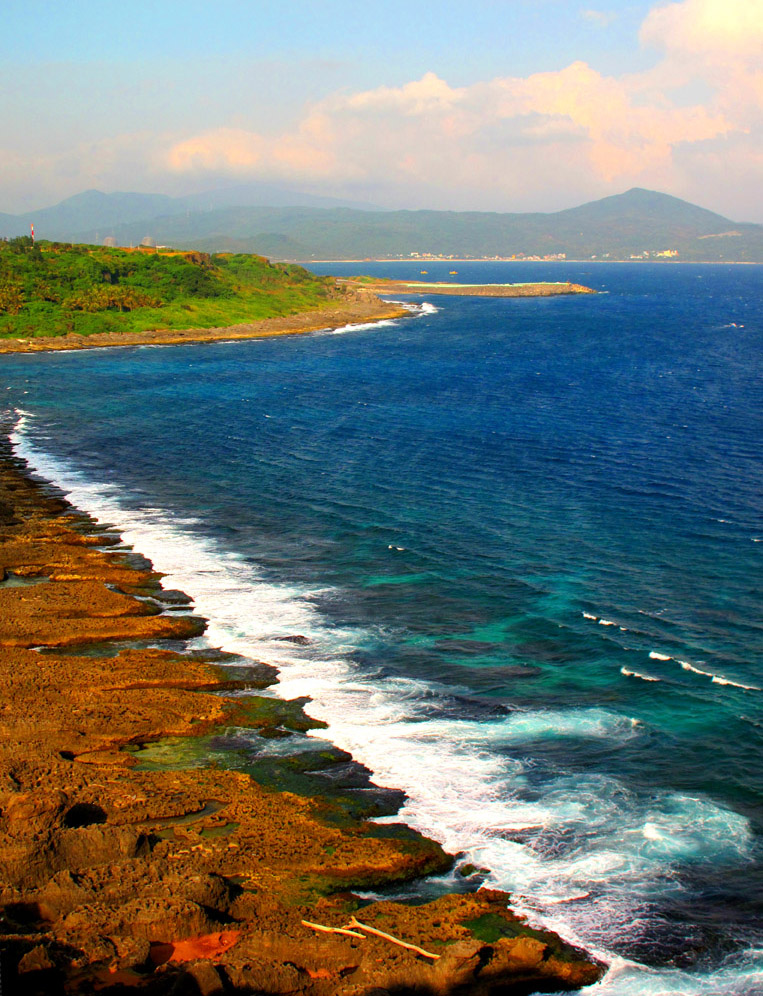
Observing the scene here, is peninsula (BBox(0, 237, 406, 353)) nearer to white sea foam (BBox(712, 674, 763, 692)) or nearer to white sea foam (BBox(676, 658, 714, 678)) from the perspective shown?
white sea foam (BBox(676, 658, 714, 678))

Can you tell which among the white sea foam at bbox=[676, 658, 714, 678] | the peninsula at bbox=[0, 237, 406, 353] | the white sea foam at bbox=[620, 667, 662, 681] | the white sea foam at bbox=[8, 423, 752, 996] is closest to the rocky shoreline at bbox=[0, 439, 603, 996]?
the white sea foam at bbox=[8, 423, 752, 996]

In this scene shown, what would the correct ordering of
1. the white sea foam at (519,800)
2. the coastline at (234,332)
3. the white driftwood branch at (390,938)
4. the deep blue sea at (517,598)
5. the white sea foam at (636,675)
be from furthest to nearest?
the coastline at (234,332), the white sea foam at (636,675), the deep blue sea at (517,598), the white sea foam at (519,800), the white driftwood branch at (390,938)

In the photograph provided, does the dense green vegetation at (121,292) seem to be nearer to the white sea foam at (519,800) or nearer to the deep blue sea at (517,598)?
the deep blue sea at (517,598)

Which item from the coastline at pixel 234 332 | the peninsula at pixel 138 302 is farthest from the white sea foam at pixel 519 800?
the peninsula at pixel 138 302

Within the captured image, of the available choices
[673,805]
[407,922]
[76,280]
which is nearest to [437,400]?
[673,805]

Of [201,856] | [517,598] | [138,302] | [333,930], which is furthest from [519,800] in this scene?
[138,302]
